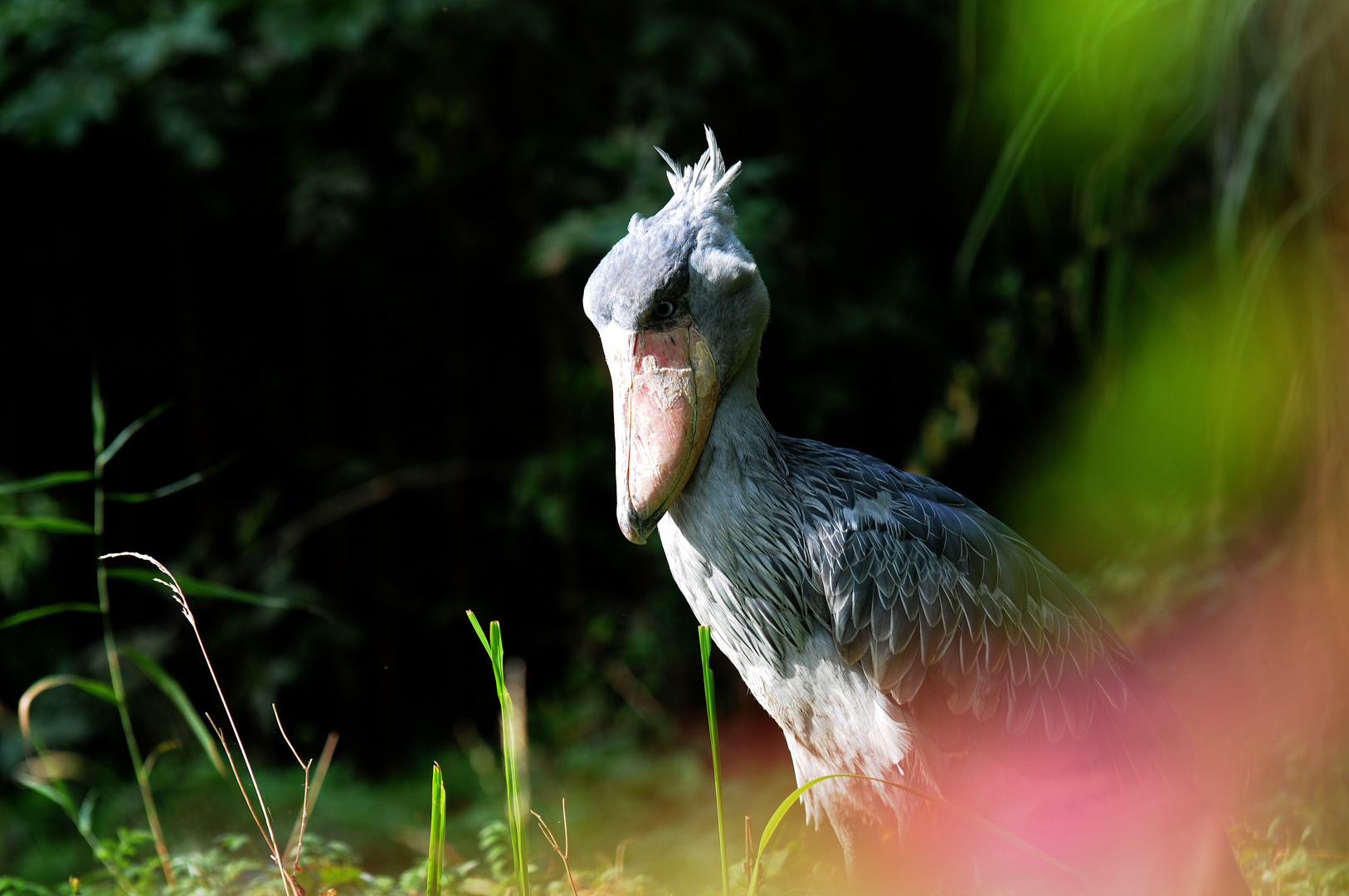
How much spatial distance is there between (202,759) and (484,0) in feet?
8.08

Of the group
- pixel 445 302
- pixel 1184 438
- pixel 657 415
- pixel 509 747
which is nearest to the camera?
pixel 509 747

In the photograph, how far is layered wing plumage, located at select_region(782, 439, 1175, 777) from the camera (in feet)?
4.94

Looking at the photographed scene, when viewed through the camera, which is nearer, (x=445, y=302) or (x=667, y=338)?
(x=667, y=338)

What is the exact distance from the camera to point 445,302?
3.89 meters

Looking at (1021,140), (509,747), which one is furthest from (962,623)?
(1021,140)

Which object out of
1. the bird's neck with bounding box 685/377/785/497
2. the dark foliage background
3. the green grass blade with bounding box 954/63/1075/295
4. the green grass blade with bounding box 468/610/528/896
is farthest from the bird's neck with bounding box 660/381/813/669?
the dark foliage background

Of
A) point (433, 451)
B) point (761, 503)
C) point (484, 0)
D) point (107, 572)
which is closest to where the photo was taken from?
point (761, 503)

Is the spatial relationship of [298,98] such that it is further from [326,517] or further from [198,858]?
[198,858]

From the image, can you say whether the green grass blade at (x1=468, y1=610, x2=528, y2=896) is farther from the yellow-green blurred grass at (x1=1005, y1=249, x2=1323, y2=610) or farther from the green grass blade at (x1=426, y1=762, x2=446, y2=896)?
the yellow-green blurred grass at (x1=1005, y1=249, x2=1323, y2=610)

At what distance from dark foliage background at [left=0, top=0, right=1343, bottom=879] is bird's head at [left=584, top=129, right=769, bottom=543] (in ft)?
4.82

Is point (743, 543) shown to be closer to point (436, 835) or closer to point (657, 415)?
point (657, 415)

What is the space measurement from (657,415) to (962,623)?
0.56 metres

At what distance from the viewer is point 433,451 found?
3.99 metres

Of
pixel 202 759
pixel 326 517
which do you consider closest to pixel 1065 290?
pixel 326 517
